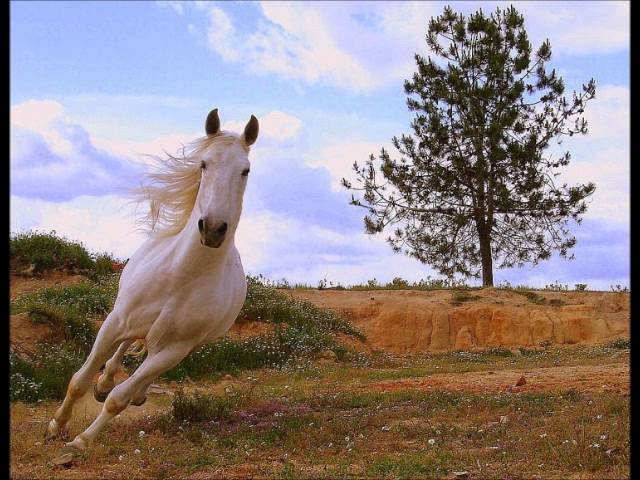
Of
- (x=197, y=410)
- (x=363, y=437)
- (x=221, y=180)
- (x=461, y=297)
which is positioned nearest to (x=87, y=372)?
(x=197, y=410)

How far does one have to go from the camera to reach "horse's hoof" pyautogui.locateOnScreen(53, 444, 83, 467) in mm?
5320

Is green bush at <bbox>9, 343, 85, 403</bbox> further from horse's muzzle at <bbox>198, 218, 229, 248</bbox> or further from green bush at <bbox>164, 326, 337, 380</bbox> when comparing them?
horse's muzzle at <bbox>198, 218, 229, 248</bbox>

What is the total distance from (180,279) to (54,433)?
2.00 meters

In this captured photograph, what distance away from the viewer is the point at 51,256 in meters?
16.5

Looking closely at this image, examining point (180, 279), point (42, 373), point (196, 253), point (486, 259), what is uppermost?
point (486, 259)

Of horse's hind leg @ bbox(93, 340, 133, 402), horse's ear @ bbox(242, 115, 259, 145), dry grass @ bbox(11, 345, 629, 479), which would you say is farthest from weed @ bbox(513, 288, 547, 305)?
horse's ear @ bbox(242, 115, 259, 145)

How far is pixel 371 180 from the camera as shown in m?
21.3

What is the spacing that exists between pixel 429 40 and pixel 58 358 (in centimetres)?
1616

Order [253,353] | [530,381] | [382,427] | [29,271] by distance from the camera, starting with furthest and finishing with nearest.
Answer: [29,271] → [253,353] → [530,381] → [382,427]

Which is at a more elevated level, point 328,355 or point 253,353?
point 253,353

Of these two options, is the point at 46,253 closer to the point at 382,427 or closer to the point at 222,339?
the point at 222,339

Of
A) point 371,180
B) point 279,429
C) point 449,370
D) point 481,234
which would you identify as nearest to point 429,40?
point 371,180

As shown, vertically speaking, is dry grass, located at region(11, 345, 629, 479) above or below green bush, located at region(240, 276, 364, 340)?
below

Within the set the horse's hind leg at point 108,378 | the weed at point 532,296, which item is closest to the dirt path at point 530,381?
the horse's hind leg at point 108,378
